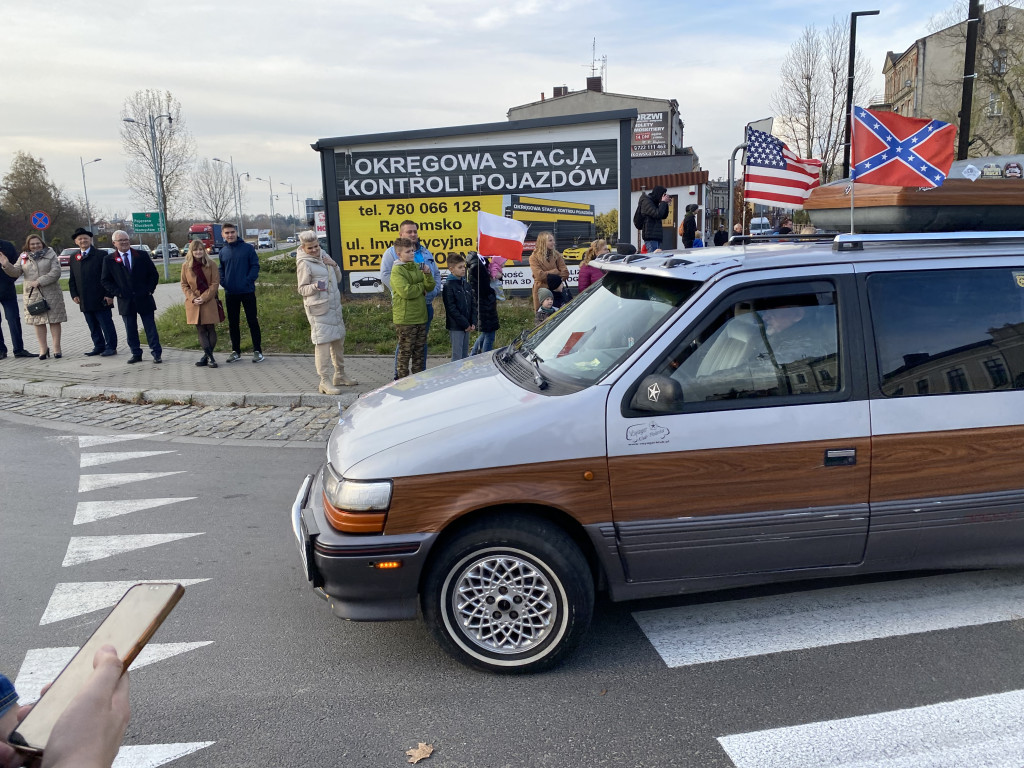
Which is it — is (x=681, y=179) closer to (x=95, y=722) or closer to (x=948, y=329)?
(x=948, y=329)

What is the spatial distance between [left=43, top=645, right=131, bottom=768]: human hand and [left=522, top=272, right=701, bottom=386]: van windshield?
100 inches

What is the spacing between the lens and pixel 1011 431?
3.79m

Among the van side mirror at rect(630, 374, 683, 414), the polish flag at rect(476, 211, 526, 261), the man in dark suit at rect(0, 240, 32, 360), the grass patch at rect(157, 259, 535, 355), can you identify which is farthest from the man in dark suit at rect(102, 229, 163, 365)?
the van side mirror at rect(630, 374, 683, 414)

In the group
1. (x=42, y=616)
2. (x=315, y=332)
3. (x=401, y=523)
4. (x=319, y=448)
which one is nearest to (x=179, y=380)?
(x=315, y=332)

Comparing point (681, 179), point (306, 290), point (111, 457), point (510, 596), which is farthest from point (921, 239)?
point (681, 179)

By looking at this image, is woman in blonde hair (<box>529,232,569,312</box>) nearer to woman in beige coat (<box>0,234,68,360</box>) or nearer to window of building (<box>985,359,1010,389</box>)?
window of building (<box>985,359,1010,389</box>)

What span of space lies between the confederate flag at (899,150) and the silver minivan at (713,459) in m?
1.36

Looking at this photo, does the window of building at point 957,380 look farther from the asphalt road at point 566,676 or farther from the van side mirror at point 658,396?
the van side mirror at point 658,396

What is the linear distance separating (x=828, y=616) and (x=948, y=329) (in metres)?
1.57

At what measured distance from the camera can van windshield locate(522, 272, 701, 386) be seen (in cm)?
386

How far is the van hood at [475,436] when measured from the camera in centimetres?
347

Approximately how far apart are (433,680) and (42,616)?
2.38 metres

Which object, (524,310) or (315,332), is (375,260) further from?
(315,332)

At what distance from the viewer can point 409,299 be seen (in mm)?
9227
